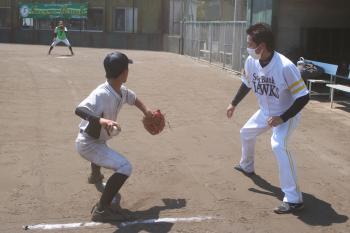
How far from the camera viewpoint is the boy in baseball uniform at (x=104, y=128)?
4.50 m

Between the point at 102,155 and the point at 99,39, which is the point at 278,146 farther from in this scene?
the point at 99,39

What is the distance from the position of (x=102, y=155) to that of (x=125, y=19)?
35.1m

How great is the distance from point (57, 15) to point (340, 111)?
32592 mm

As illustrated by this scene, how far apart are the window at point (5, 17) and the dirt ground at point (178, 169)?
30801 millimetres

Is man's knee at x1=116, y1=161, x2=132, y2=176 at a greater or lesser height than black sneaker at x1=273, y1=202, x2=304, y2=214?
greater

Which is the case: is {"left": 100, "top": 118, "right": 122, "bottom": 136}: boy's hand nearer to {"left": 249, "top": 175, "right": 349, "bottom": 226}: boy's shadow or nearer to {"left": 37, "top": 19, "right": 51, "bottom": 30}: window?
{"left": 249, "top": 175, "right": 349, "bottom": 226}: boy's shadow

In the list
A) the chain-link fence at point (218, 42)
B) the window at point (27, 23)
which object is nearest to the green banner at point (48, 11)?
the window at point (27, 23)

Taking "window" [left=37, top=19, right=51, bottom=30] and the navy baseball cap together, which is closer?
the navy baseball cap

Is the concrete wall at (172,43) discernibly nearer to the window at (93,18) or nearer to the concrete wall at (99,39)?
the concrete wall at (99,39)

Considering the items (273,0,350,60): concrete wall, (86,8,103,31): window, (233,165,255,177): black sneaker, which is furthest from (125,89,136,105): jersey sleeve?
(86,8,103,31): window

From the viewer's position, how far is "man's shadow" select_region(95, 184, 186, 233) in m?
4.54

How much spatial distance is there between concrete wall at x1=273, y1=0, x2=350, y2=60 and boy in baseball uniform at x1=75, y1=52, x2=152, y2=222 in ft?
35.1

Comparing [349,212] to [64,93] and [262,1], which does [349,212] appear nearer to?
[64,93]

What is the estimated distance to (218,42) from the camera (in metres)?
20.2
